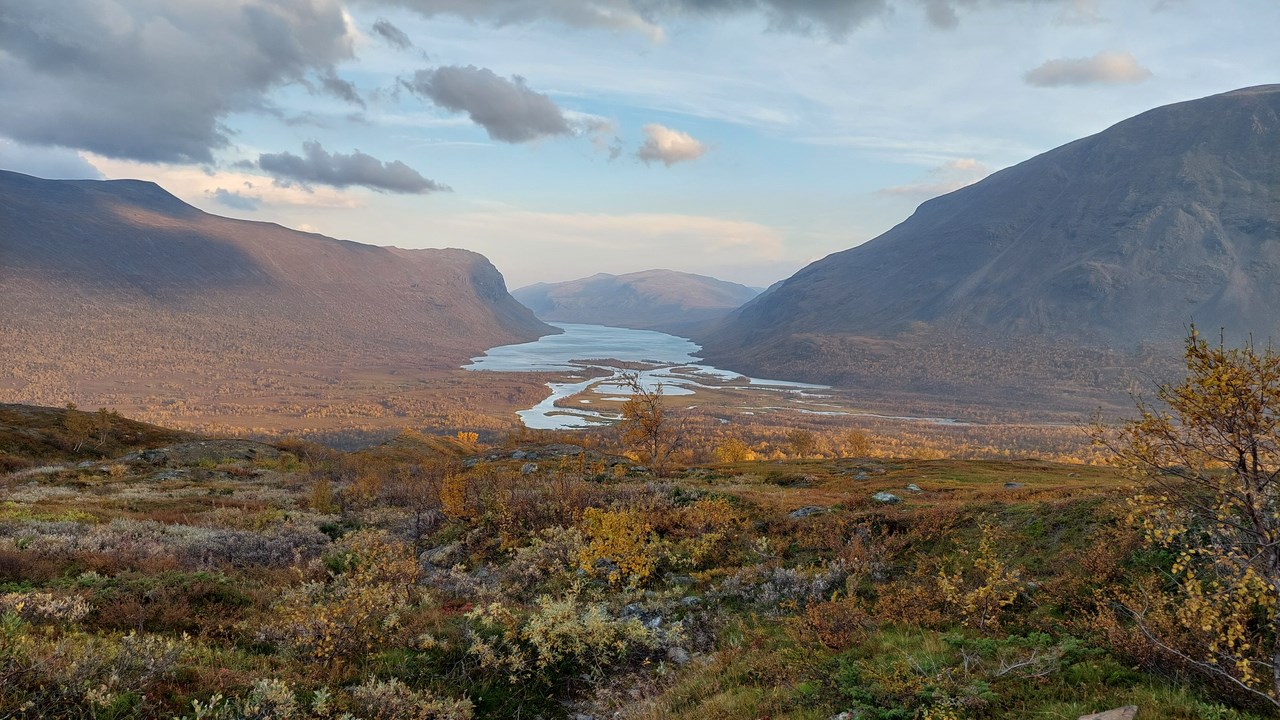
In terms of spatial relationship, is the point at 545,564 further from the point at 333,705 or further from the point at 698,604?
the point at 333,705

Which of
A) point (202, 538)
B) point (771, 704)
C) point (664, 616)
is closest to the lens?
point (771, 704)

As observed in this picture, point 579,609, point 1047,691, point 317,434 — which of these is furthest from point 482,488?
point 317,434

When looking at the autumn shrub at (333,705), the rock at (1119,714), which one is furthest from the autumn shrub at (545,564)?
the rock at (1119,714)

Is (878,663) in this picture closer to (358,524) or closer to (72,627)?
(72,627)

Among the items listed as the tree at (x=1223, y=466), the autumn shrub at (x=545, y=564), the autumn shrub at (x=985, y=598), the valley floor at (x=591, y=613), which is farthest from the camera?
the autumn shrub at (x=545, y=564)

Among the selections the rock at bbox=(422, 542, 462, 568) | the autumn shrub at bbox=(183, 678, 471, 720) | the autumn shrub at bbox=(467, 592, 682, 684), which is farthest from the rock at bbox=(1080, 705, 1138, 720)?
the rock at bbox=(422, 542, 462, 568)

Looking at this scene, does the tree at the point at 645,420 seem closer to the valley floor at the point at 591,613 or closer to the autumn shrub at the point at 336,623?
the valley floor at the point at 591,613
